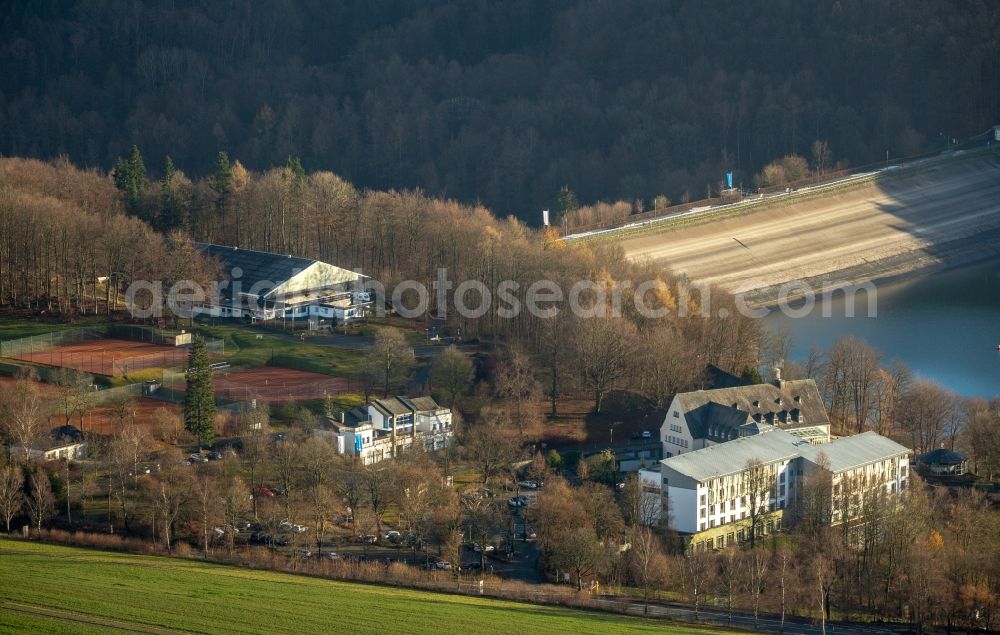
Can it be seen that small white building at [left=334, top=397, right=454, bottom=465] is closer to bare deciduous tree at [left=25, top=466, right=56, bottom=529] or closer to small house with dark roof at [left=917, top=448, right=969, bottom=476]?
bare deciduous tree at [left=25, top=466, right=56, bottom=529]

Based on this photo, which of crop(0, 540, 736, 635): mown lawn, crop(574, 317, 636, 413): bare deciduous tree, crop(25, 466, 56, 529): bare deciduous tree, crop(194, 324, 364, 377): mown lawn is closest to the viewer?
crop(0, 540, 736, 635): mown lawn

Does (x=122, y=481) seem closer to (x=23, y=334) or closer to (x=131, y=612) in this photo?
(x=131, y=612)

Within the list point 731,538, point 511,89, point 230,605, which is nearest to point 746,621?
point 731,538

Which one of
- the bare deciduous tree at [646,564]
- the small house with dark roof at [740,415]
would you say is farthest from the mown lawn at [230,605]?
the small house with dark roof at [740,415]

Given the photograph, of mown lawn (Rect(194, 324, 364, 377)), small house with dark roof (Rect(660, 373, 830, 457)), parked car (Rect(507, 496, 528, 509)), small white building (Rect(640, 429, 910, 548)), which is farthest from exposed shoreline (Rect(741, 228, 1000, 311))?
parked car (Rect(507, 496, 528, 509))

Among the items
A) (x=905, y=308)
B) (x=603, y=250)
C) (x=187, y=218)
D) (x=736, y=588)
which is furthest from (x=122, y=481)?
(x=905, y=308)
